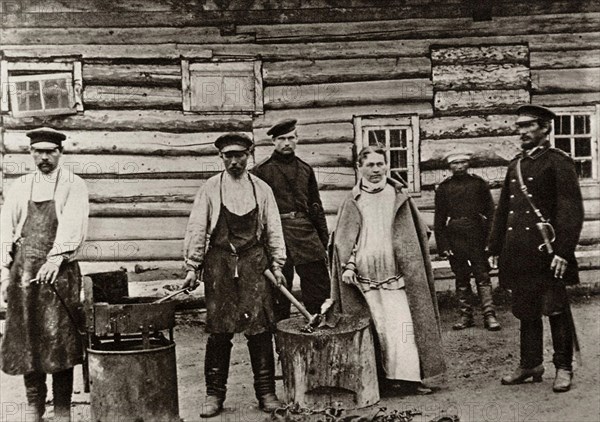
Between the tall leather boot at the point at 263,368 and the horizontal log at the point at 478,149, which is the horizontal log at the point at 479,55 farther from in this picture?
the tall leather boot at the point at 263,368

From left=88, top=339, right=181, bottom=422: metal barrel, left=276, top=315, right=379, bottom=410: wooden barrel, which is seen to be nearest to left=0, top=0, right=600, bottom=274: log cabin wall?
left=276, top=315, right=379, bottom=410: wooden barrel

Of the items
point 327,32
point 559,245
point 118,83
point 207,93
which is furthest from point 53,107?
point 559,245

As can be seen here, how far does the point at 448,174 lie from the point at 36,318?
217 inches

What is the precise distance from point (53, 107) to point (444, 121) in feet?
15.2

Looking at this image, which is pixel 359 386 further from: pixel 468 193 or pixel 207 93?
pixel 207 93

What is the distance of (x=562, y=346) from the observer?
562 cm

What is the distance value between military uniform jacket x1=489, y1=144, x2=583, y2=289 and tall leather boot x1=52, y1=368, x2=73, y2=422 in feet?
11.0

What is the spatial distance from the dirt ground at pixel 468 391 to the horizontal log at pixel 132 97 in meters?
2.77

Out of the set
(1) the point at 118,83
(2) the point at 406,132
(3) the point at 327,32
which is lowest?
(2) the point at 406,132

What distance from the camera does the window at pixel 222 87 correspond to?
8656 mm

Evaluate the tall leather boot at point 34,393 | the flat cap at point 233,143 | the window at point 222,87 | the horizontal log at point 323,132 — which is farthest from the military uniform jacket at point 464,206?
the tall leather boot at point 34,393

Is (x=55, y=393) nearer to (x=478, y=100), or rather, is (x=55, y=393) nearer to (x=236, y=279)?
(x=236, y=279)

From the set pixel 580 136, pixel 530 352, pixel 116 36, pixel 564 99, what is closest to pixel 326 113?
pixel 116 36

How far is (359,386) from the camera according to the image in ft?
17.4
